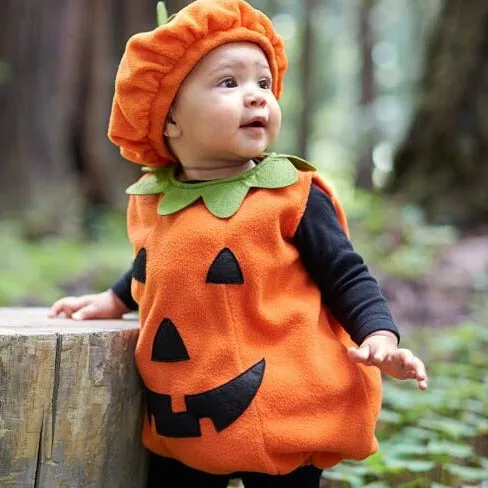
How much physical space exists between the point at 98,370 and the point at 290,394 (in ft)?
1.52

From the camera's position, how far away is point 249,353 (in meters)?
1.94

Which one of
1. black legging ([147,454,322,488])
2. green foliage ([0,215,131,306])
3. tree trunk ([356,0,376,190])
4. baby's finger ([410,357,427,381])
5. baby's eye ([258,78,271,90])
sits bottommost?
tree trunk ([356,0,376,190])

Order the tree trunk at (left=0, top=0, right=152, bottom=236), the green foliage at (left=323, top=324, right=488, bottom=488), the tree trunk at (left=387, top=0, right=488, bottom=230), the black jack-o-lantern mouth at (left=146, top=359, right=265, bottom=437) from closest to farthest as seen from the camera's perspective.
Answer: the black jack-o-lantern mouth at (left=146, top=359, right=265, bottom=437) < the green foliage at (left=323, top=324, right=488, bottom=488) < the tree trunk at (left=387, top=0, right=488, bottom=230) < the tree trunk at (left=0, top=0, right=152, bottom=236)

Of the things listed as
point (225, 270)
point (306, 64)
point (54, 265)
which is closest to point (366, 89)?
point (306, 64)

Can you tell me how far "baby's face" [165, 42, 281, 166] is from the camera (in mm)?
1981

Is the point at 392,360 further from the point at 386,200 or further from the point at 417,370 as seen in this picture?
the point at 386,200

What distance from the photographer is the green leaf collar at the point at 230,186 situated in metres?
2.00

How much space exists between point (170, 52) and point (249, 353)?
713mm

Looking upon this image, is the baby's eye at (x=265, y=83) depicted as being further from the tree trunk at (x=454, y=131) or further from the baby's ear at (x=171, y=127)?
the tree trunk at (x=454, y=131)

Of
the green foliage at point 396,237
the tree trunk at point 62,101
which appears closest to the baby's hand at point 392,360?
the green foliage at point 396,237

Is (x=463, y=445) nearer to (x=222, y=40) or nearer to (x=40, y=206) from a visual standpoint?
(x=222, y=40)

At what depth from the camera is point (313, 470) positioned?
2072mm

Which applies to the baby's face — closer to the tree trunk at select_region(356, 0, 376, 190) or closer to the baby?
the baby

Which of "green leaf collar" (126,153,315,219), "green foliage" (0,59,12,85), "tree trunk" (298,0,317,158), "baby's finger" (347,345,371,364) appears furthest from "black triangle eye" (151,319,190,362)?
"tree trunk" (298,0,317,158)
